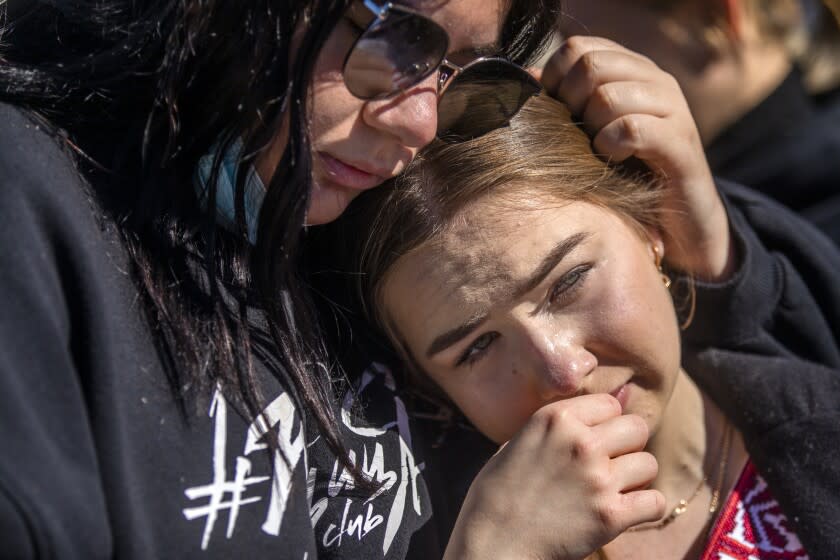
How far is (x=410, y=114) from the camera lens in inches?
48.9

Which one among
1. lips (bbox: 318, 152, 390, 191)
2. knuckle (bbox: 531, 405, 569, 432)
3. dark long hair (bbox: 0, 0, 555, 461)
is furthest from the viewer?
knuckle (bbox: 531, 405, 569, 432)

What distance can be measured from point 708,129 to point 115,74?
202 cm

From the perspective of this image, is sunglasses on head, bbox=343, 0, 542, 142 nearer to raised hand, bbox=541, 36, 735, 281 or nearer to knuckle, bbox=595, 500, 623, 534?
raised hand, bbox=541, 36, 735, 281

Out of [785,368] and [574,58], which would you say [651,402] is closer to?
[785,368]

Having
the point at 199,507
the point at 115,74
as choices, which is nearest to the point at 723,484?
the point at 199,507

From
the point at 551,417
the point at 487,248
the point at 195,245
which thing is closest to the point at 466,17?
the point at 487,248

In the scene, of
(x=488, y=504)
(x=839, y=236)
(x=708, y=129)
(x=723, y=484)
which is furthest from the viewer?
(x=708, y=129)

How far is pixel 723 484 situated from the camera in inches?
66.9

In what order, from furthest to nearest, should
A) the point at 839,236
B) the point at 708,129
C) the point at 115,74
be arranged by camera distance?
the point at 708,129 → the point at 839,236 → the point at 115,74

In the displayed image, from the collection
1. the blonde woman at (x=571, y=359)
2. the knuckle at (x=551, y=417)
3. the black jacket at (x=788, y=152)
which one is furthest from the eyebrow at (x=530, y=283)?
the black jacket at (x=788, y=152)

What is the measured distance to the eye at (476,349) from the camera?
1.48 m

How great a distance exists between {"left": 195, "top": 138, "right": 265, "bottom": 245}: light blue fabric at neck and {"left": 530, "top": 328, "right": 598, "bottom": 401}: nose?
0.47 metres

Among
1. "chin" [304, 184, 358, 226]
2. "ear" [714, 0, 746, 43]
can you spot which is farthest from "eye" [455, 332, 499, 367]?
"ear" [714, 0, 746, 43]

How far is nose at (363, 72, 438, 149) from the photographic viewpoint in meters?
1.22
